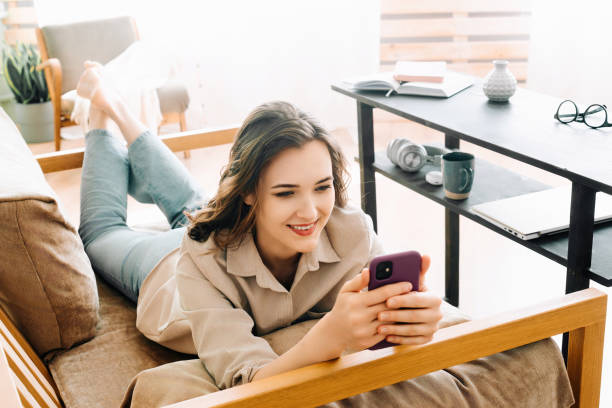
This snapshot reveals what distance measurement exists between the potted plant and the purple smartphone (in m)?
3.47

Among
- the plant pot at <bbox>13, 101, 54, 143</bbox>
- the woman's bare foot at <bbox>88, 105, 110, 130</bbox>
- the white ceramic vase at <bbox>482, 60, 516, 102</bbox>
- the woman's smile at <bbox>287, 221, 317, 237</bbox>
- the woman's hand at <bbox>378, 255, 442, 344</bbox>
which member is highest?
the white ceramic vase at <bbox>482, 60, 516, 102</bbox>

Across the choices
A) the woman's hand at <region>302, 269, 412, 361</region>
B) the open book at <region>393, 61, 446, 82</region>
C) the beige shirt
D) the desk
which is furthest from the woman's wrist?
the open book at <region>393, 61, 446, 82</region>

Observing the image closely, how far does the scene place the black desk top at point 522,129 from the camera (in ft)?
4.69

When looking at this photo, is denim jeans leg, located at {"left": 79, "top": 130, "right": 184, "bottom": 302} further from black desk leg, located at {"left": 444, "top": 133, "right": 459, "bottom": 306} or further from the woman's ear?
black desk leg, located at {"left": 444, "top": 133, "right": 459, "bottom": 306}

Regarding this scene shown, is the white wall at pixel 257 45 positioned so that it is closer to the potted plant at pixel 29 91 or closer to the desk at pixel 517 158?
the potted plant at pixel 29 91

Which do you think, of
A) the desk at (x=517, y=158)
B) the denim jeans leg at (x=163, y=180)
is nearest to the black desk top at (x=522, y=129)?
the desk at (x=517, y=158)

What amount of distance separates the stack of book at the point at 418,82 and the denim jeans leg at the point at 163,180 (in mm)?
634

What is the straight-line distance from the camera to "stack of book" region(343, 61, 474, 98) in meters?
2.04

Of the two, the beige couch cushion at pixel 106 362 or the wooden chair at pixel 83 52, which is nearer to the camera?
the beige couch cushion at pixel 106 362

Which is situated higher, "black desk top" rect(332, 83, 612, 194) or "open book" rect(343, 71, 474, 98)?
"open book" rect(343, 71, 474, 98)

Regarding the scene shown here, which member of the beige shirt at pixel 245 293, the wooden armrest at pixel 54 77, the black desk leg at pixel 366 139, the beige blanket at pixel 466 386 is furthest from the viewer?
the wooden armrest at pixel 54 77

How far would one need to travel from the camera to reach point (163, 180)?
1.91 metres

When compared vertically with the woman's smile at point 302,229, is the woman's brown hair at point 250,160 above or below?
above

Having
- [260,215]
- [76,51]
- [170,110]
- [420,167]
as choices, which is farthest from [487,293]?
[76,51]
